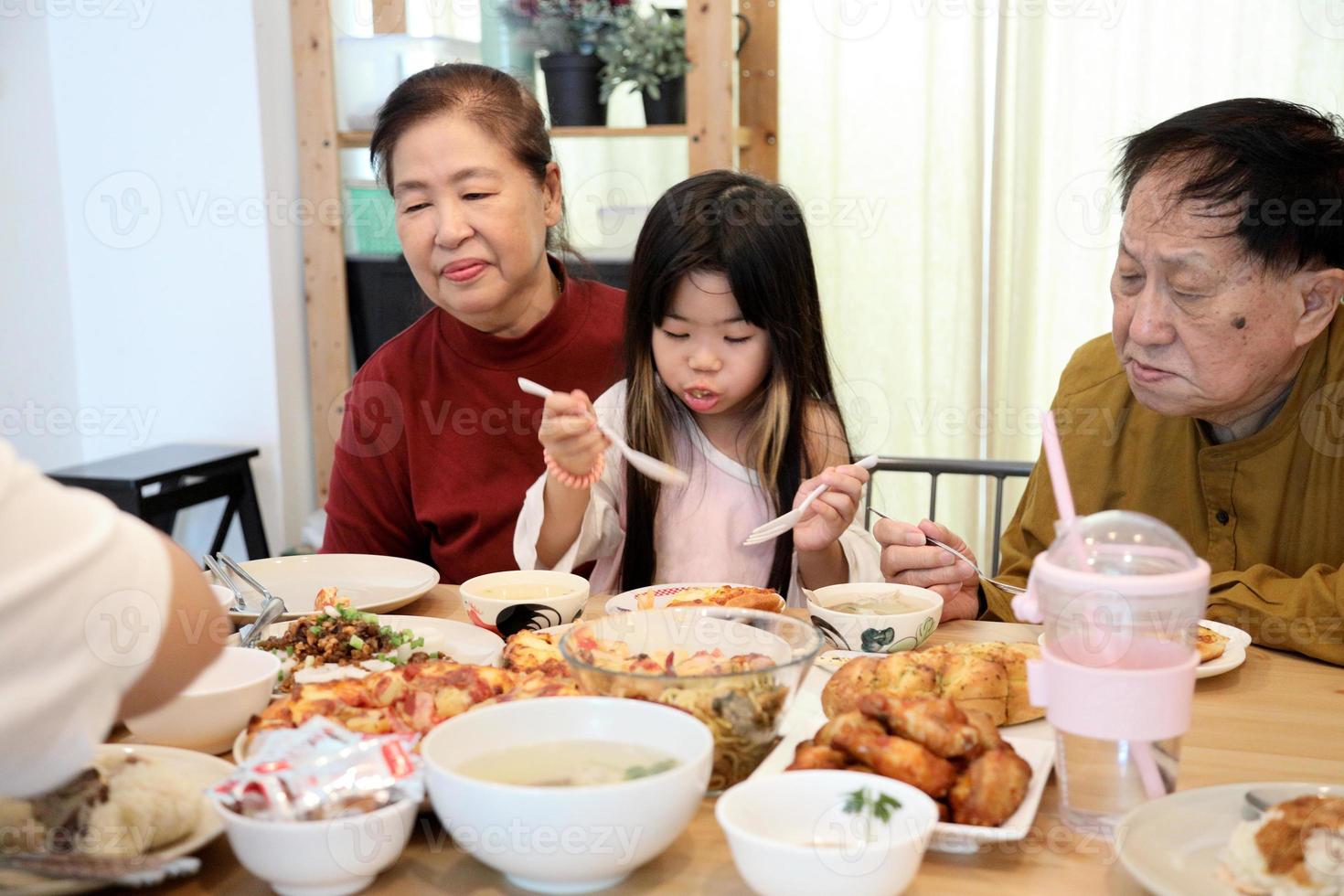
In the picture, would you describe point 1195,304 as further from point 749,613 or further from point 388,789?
point 388,789

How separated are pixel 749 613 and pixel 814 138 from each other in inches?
102

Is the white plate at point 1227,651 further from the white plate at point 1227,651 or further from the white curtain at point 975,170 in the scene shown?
the white curtain at point 975,170

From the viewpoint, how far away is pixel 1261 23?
301 centimetres

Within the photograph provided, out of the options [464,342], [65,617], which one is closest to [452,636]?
[65,617]

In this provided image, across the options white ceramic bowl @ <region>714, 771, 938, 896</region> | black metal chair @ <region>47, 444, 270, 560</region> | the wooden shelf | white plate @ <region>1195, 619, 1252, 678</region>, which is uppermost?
the wooden shelf

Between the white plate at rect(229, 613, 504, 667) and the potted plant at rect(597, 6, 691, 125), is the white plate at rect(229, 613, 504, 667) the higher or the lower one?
the lower one

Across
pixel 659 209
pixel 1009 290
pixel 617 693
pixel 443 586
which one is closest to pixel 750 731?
pixel 617 693

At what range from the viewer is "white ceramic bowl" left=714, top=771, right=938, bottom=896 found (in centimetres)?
75

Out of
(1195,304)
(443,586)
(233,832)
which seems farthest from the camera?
(443,586)

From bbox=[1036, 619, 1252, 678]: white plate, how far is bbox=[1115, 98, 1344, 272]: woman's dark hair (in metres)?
0.42

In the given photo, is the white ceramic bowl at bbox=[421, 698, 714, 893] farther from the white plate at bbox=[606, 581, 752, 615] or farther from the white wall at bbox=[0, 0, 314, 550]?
the white wall at bbox=[0, 0, 314, 550]

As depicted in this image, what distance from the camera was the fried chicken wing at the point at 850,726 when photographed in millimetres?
885

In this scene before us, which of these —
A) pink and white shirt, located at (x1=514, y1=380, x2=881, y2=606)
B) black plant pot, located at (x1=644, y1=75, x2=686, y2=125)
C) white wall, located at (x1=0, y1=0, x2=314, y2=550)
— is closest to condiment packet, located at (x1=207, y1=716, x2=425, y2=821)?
pink and white shirt, located at (x1=514, y1=380, x2=881, y2=606)

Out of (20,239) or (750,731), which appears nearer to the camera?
(750,731)
